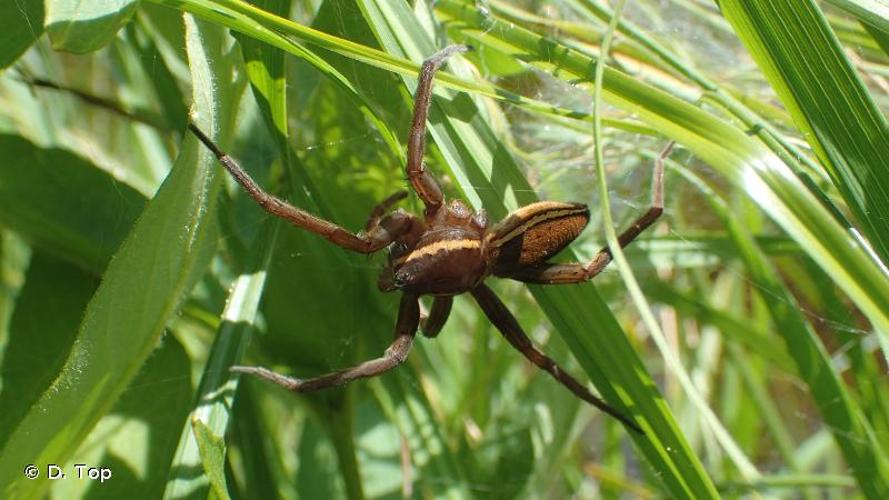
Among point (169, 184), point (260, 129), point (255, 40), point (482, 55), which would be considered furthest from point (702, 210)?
point (169, 184)

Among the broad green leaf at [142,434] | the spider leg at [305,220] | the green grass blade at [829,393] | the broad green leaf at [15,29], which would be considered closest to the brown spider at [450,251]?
the spider leg at [305,220]

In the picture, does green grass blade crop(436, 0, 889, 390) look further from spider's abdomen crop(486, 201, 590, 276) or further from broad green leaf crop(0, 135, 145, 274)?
broad green leaf crop(0, 135, 145, 274)

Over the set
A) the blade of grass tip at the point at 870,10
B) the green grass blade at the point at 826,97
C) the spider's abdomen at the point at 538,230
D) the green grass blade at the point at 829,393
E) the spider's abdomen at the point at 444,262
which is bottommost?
the green grass blade at the point at 829,393

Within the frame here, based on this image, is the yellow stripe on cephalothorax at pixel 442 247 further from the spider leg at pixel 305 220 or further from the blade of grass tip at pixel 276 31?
the blade of grass tip at pixel 276 31

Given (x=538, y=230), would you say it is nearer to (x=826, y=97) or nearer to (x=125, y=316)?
(x=826, y=97)

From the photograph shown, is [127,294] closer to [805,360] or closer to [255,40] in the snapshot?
[255,40]

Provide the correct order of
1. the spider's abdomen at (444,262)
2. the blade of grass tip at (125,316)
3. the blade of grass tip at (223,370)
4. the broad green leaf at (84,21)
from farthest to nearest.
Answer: the spider's abdomen at (444,262) → the blade of grass tip at (223,370) → the blade of grass tip at (125,316) → the broad green leaf at (84,21)
